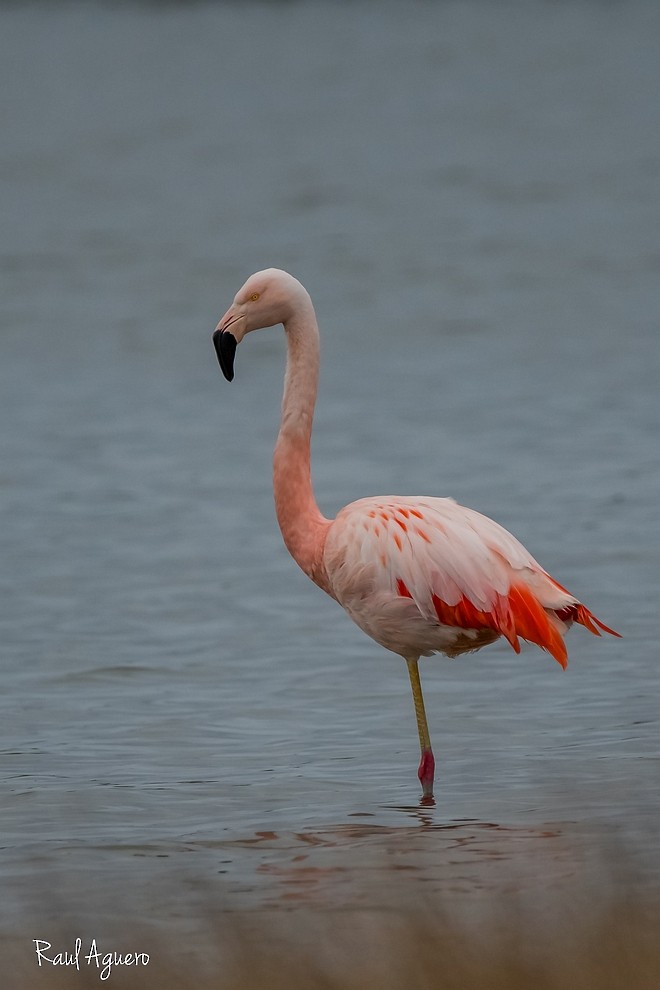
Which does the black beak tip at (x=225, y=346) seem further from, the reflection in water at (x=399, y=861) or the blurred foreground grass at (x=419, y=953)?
the blurred foreground grass at (x=419, y=953)

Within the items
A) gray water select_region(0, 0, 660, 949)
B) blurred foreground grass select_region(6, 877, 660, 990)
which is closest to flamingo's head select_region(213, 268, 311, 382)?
gray water select_region(0, 0, 660, 949)

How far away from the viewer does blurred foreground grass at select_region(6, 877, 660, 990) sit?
4.03m

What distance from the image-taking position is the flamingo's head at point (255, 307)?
→ 739 centimetres

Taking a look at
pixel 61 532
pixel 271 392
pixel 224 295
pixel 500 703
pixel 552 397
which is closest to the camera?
pixel 500 703

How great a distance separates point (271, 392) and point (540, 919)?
13.8m

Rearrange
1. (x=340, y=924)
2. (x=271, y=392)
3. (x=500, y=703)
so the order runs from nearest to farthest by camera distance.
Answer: (x=340, y=924) → (x=500, y=703) → (x=271, y=392)

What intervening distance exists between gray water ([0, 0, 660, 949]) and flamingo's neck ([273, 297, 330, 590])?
1.04 m

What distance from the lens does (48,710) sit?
9039mm

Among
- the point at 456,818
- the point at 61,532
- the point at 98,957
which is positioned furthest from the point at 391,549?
the point at 61,532

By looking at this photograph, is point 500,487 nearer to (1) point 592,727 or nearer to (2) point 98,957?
(1) point 592,727
